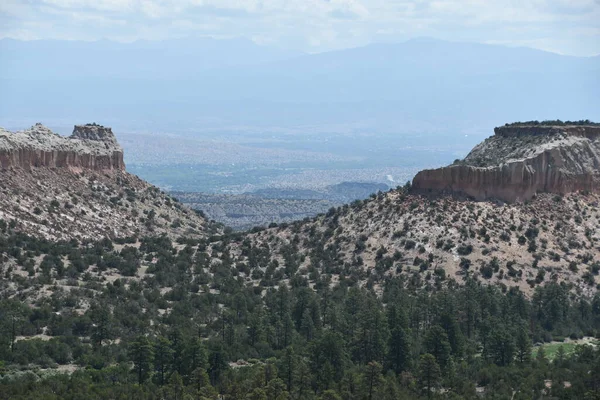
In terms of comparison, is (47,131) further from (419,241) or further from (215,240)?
(419,241)

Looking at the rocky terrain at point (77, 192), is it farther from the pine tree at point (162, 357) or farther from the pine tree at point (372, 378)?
the pine tree at point (372, 378)

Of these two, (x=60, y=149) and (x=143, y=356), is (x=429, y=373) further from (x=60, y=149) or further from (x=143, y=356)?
(x=60, y=149)

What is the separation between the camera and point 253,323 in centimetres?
5334

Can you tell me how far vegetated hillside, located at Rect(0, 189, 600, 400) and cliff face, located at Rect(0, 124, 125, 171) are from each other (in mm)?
10062

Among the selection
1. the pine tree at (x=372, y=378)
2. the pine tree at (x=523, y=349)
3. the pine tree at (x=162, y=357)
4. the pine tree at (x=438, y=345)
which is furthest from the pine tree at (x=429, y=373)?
the pine tree at (x=162, y=357)

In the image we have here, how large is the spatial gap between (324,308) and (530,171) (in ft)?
69.1

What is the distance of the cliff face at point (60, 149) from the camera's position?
7600 cm

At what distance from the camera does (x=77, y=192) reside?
260 feet

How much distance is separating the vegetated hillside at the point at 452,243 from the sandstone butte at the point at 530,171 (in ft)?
3.08

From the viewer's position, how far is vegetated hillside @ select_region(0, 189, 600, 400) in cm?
4403

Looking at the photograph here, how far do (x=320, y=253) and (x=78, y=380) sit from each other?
29479mm

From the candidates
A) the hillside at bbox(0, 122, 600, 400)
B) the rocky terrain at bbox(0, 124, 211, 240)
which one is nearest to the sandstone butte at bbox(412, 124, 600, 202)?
the hillside at bbox(0, 122, 600, 400)

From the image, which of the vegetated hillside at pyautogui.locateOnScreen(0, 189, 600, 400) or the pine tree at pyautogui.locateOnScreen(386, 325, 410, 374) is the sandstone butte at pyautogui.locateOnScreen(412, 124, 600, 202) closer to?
the vegetated hillside at pyautogui.locateOnScreen(0, 189, 600, 400)

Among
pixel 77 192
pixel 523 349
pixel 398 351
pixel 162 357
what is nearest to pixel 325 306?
pixel 398 351
